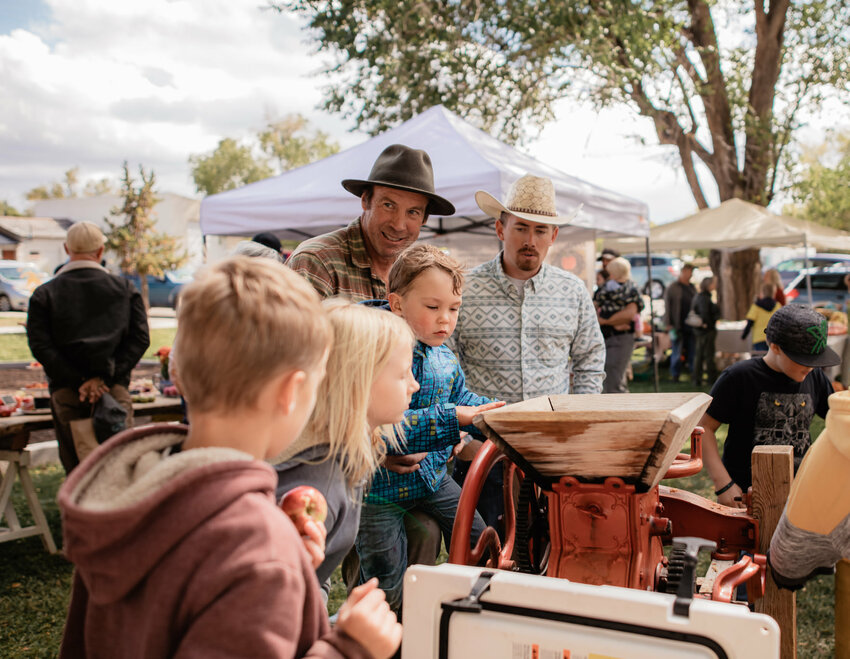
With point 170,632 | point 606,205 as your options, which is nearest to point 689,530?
point 170,632

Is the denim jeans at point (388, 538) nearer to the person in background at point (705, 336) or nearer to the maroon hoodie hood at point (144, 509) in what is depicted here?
the maroon hoodie hood at point (144, 509)

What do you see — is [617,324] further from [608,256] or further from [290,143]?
[290,143]

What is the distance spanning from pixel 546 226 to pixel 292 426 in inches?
87.4

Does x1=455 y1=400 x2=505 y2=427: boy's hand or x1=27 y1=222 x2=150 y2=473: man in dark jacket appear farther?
x1=27 y1=222 x2=150 y2=473: man in dark jacket

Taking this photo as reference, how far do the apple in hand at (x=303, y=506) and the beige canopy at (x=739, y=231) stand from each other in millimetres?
10846

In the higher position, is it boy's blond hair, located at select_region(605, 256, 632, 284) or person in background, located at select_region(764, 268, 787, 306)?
boy's blond hair, located at select_region(605, 256, 632, 284)

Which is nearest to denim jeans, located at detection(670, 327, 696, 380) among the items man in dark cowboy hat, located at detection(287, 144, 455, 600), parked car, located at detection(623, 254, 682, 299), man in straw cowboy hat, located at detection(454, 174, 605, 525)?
man in straw cowboy hat, located at detection(454, 174, 605, 525)

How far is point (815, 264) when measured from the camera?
22.5m

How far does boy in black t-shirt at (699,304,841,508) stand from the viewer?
113 inches

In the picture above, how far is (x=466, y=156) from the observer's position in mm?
6199

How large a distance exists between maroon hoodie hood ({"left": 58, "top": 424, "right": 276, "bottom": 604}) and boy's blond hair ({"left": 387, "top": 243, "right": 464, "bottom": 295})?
1337 millimetres

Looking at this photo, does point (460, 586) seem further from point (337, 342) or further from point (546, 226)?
point (546, 226)

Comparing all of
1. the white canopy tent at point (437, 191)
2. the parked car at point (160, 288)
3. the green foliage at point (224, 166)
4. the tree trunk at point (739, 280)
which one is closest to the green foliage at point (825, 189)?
the tree trunk at point (739, 280)

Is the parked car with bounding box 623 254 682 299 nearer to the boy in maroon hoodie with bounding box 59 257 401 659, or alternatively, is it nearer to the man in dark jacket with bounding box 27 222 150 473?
the man in dark jacket with bounding box 27 222 150 473
